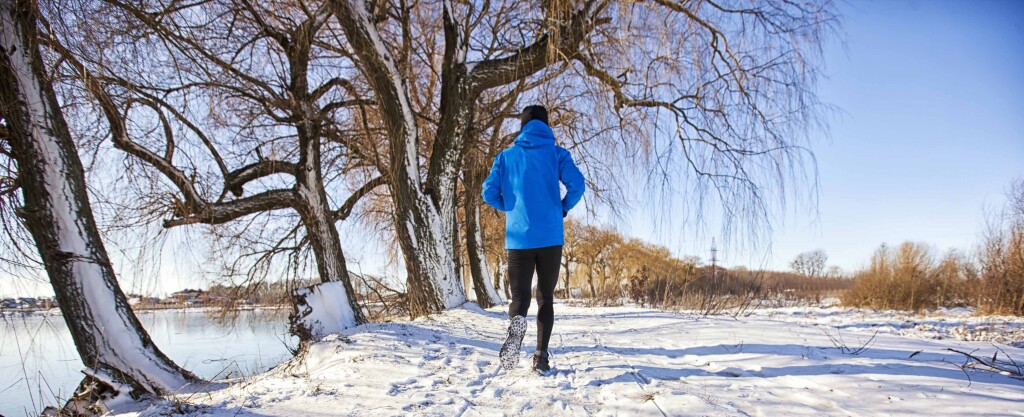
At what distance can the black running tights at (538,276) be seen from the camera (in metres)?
2.77

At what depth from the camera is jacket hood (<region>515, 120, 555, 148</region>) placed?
2900mm

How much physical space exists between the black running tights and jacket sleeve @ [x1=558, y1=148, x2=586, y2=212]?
1.02ft

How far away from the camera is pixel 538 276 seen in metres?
2.84

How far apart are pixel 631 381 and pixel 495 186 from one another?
1395mm

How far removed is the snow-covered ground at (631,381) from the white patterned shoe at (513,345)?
0.27 feet

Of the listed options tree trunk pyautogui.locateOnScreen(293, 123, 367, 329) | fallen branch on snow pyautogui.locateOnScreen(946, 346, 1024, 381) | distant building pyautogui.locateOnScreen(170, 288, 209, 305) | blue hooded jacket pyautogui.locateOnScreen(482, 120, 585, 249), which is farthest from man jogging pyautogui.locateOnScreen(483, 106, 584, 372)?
distant building pyautogui.locateOnScreen(170, 288, 209, 305)

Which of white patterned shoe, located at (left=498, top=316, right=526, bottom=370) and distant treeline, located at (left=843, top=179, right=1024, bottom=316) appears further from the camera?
distant treeline, located at (left=843, top=179, right=1024, bottom=316)

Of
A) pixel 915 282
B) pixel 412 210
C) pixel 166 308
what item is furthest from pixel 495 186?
pixel 915 282

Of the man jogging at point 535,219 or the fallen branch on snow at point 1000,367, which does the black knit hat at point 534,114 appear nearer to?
the man jogging at point 535,219

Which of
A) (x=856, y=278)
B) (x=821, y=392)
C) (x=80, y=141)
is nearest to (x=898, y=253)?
(x=856, y=278)

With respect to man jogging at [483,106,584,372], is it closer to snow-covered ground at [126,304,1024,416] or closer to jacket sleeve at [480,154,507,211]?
jacket sleeve at [480,154,507,211]

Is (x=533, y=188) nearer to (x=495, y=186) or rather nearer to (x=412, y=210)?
(x=495, y=186)

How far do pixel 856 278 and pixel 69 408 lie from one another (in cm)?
1739

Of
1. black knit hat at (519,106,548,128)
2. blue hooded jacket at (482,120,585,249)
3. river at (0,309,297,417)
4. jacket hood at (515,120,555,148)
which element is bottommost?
river at (0,309,297,417)
